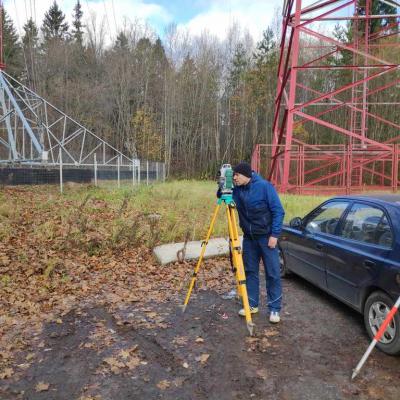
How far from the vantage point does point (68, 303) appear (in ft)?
18.7

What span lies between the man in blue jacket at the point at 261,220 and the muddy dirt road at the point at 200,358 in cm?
55

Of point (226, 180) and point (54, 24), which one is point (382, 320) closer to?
point (226, 180)

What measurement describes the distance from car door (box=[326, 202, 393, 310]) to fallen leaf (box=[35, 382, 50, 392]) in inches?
126

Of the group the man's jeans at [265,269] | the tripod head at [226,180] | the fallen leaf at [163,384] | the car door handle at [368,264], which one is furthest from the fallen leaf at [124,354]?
the car door handle at [368,264]

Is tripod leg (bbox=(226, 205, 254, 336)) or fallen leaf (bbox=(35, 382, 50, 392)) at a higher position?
tripod leg (bbox=(226, 205, 254, 336))

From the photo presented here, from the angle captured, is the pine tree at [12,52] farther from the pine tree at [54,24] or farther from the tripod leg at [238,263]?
the tripod leg at [238,263]

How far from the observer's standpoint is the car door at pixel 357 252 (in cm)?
Answer: 424

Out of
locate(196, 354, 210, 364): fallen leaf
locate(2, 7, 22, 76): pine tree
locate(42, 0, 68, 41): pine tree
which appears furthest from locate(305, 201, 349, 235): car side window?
locate(42, 0, 68, 41): pine tree

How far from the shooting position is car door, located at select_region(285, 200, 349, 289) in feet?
17.4

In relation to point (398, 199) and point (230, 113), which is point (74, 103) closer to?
point (230, 113)

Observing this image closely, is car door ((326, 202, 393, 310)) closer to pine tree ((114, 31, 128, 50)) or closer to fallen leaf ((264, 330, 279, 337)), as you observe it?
fallen leaf ((264, 330, 279, 337))

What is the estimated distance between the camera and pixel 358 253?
4.49m

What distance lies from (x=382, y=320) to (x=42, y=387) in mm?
3219

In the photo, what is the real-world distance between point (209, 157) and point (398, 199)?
36442 millimetres
